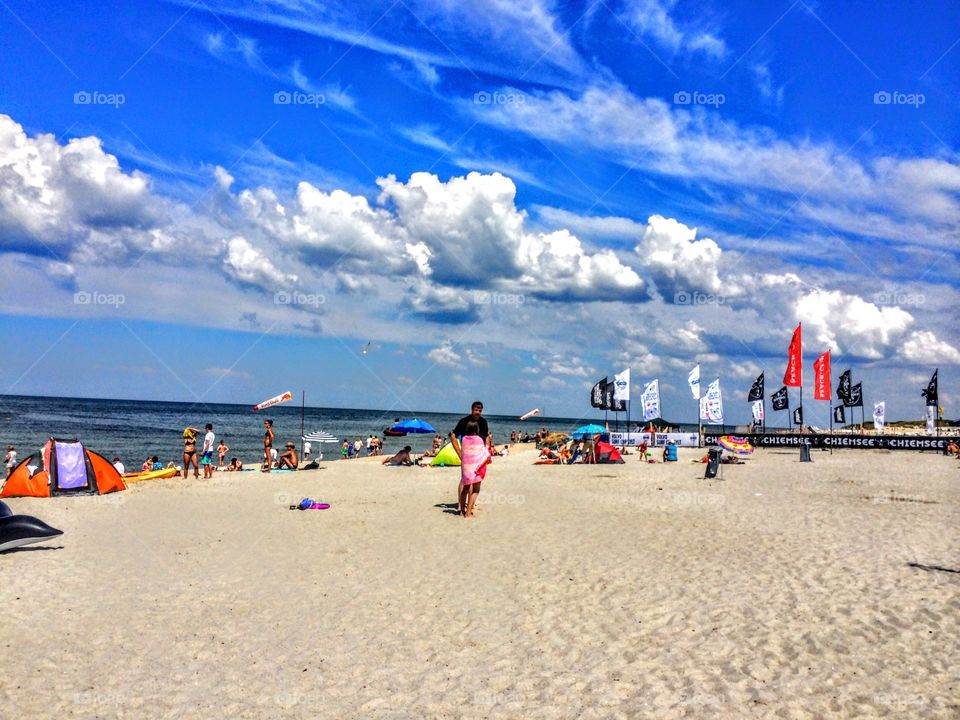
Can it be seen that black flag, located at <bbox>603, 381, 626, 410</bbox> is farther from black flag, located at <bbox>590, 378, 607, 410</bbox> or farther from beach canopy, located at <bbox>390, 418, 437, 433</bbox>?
beach canopy, located at <bbox>390, 418, 437, 433</bbox>

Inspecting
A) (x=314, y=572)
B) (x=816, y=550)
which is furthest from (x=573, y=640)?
(x=816, y=550)

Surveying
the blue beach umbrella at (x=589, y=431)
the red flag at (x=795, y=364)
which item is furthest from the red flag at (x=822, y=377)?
the blue beach umbrella at (x=589, y=431)

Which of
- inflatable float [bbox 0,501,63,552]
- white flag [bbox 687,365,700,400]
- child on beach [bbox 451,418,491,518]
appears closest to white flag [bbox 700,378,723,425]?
white flag [bbox 687,365,700,400]

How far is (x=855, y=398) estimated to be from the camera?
45.6 meters

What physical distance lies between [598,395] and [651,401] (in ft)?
11.9

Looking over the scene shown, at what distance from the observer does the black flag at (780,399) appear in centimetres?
5181

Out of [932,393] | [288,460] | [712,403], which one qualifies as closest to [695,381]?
[712,403]

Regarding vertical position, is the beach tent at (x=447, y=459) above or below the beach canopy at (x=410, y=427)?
below

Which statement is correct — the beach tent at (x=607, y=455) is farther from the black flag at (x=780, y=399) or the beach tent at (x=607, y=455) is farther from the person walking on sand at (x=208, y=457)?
the black flag at (x=780, y=399)

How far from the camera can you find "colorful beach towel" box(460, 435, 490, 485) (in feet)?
41.5

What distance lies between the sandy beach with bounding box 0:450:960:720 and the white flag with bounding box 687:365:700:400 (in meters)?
31.1

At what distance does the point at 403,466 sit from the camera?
1096 inches

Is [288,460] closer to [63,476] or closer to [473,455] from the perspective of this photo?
[63,476]

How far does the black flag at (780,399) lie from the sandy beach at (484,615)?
39.4m
